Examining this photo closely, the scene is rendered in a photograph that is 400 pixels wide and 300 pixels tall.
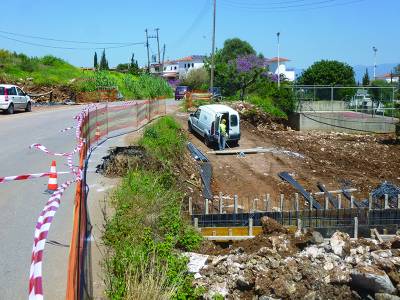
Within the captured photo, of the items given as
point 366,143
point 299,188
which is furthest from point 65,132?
point 366,143

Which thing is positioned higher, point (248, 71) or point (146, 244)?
point (248, 71)

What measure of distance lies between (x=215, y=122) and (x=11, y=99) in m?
13.5

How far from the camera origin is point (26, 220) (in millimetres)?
10008

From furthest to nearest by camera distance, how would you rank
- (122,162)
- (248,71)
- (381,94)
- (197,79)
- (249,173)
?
1. (197,79)
2. (248,71)
3. (381,94)
4. (249,173)
5. (122,162)

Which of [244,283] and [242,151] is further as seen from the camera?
[242,151]

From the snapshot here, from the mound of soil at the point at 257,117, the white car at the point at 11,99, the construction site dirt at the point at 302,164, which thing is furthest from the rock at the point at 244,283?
the mound of soil at the point at 257,117

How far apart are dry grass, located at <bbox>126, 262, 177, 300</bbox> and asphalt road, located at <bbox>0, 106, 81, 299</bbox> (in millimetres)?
874

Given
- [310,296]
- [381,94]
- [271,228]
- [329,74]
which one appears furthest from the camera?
[329,74]

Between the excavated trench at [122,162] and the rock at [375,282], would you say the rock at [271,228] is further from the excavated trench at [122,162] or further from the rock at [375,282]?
the excavated trench at [122,162]

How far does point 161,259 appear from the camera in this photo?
26.1 ft

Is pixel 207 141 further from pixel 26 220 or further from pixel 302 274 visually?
pixel 302 274

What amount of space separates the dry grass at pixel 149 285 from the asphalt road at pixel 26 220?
2.87ft

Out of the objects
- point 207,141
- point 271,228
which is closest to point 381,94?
point 207,141

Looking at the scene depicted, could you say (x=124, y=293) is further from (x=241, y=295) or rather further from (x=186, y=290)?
(x=241, y=295)
